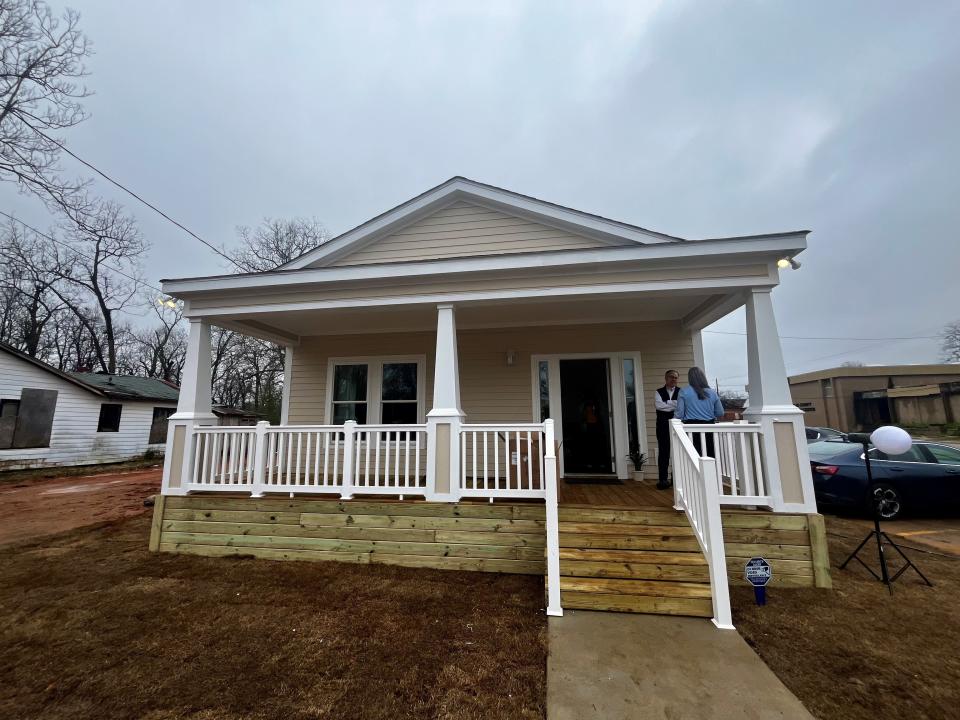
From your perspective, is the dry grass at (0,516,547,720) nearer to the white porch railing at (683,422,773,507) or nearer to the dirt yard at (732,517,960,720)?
the dirt yard at (732,517,960,720)

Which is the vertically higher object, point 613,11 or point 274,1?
point 613,11

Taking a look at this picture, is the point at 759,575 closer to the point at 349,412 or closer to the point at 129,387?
the point at 349,412

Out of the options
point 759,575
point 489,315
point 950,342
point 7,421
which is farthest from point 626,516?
point 950,342

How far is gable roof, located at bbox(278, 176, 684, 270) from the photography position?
5.84 meters

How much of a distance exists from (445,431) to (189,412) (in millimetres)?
3294

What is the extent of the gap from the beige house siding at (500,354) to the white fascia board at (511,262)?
2083 millimetres

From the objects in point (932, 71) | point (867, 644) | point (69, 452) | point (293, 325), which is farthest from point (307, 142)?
point (932, 71)

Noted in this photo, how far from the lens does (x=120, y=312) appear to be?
75.2ft

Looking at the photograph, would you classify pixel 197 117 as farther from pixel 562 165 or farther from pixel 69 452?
pixel 562 165

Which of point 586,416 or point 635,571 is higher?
point 586,416

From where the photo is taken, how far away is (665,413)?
16.6 feet

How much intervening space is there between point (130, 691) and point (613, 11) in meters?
18.5

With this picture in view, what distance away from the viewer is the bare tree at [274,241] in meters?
17.8

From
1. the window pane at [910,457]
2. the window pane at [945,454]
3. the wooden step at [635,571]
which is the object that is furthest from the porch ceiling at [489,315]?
the window pane at [945,454]
